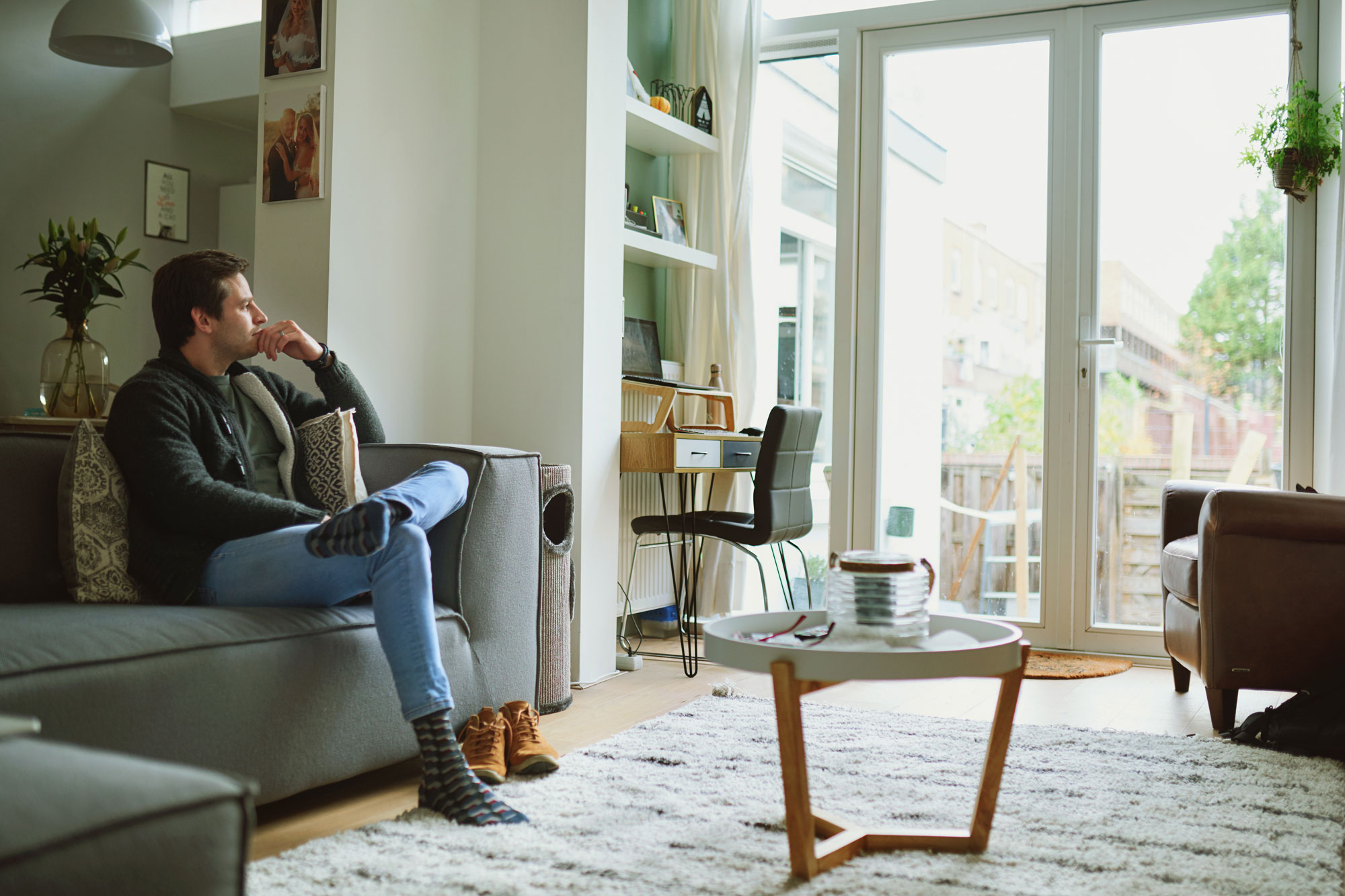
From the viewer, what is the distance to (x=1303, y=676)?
2.53 m

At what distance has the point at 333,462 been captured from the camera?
245 cm

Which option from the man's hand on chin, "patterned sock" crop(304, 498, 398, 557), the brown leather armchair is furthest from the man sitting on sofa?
the brown leather armchair

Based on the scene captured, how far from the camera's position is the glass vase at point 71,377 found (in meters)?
3.69

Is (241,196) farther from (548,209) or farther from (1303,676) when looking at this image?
(1303,676)

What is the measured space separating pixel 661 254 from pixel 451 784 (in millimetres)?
2424

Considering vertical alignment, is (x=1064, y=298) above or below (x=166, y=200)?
below

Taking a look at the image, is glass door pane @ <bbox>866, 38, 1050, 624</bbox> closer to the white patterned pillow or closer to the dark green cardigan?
the white patterned pillow

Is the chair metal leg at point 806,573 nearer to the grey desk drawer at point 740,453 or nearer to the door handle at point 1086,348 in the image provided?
the grey desk drawer at point 740,453

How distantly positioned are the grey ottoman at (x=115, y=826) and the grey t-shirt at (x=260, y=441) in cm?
150

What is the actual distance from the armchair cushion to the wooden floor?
324 millimetres

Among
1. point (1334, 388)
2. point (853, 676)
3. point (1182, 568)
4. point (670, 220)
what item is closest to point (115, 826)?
point (853, 676)

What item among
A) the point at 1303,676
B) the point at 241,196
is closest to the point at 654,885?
the point at 1303,676

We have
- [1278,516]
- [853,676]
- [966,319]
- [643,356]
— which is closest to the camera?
[853,676]

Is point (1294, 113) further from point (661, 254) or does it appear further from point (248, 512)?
point (248, 512)
